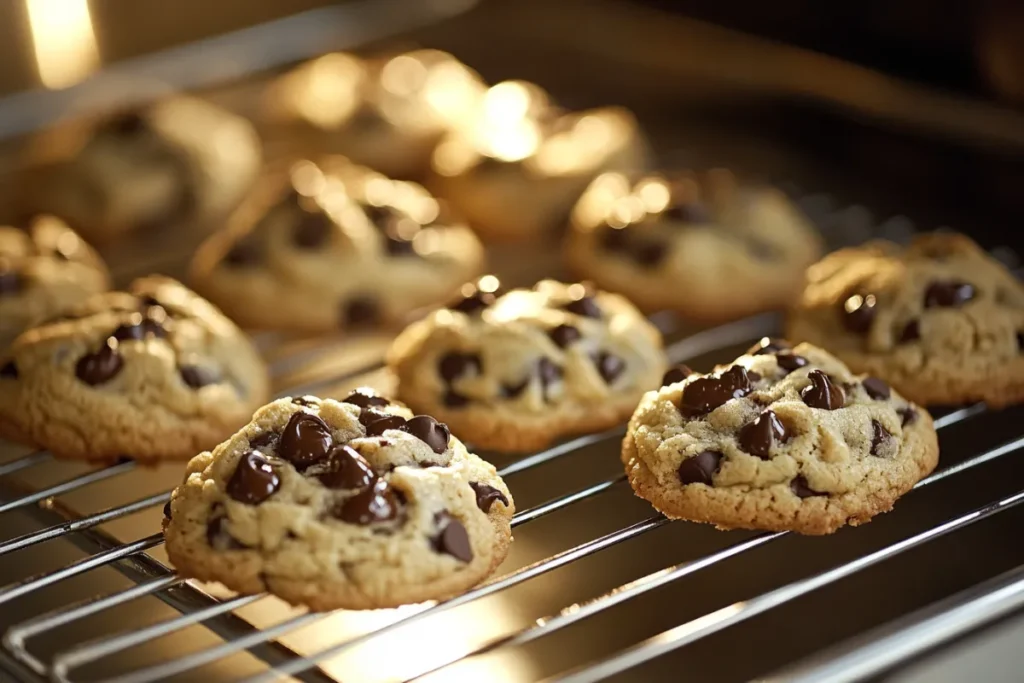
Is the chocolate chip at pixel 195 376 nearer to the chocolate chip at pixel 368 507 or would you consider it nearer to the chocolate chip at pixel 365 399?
the chocolate chip at pixel 365 399

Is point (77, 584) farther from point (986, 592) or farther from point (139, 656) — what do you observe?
point (986, 592)

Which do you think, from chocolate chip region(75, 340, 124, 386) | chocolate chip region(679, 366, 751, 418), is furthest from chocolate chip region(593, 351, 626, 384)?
chocolate chip region(75, 340, 124, 386)

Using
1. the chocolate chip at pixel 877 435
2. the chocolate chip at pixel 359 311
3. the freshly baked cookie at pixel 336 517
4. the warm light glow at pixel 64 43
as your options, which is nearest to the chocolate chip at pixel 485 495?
the freshly baked cookie at pixel 336 517

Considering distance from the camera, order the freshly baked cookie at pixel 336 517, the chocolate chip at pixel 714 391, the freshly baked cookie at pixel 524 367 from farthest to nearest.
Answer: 1. the freshly baked cookie at pixel 524 367
2. the chocolate chip at pixel 714 391
3. the freshly baked cookie at pixel 336 517

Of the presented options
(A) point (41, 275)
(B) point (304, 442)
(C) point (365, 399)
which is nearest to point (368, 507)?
(B) point (304, 442)

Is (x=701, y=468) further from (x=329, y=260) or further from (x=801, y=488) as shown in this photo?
(x=329, y=260)

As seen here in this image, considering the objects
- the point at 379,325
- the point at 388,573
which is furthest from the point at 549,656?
the point at 379,325
